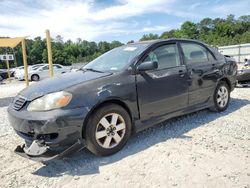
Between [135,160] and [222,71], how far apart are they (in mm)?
3046

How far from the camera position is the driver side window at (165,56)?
13.7ft

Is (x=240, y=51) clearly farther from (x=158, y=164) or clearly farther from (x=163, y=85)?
(x=158, y=164)

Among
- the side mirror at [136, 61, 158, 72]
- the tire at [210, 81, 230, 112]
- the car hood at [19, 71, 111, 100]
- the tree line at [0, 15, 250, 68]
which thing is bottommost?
the tire at [210, 81, 230, 112]

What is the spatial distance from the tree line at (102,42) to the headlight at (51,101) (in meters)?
50.4

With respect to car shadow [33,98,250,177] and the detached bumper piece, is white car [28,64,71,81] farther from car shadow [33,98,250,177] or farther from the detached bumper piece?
the detached bumper piece

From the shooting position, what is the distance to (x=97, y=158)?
3.49m

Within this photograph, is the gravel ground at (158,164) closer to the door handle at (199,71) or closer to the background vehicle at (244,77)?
the door handle at (199,71)

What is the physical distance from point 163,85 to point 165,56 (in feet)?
1.85

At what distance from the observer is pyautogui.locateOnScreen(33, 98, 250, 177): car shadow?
322 centimetres

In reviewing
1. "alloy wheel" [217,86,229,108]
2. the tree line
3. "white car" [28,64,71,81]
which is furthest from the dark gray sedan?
the tree line

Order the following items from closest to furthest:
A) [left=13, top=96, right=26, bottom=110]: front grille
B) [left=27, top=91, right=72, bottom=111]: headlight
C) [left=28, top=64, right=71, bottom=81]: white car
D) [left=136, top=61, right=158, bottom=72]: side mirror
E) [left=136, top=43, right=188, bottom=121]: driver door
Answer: [left=27, top=91, right=72, bottom=111]: headlight → [left=13, top=96, right=26, bottom=110]: front grille → [left=136, top=61, right=158, bottom=72]: side mirror → [left=136, top=43, right=188, bottom=121]: driver door → [left=28, top=64, right=71, bottom=81]: white car

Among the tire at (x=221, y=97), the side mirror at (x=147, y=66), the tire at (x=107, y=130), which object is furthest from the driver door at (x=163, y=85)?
the tire at (x=221, y=97)

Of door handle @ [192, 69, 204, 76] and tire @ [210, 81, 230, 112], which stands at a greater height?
door handle @ [192, 69, 204, 76]

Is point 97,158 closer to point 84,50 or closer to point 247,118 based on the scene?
point 247,118
